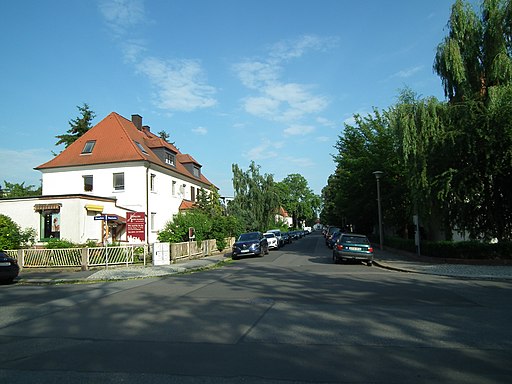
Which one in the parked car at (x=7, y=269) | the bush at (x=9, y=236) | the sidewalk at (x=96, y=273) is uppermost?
the bush at (x=9, y=236)

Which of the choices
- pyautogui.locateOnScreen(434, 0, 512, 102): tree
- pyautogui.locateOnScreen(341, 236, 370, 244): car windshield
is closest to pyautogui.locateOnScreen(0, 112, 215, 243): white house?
pyautogui.locateOnScreen(341, 236, 370, 244): car windshield

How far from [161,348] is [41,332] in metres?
2.97

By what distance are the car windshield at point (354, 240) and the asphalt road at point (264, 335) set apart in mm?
8392

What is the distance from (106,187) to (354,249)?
71.0ft

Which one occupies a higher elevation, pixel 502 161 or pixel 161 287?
pixel 502 161

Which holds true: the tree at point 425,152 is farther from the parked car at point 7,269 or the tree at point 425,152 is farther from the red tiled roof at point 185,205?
the red tiled roof at point 185,205

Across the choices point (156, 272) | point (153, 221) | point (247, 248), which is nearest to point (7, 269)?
point (156, 272)

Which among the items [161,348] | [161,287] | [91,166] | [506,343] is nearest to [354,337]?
A: [506,343]

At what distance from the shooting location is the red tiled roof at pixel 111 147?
110ft

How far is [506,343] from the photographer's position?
6211 mm

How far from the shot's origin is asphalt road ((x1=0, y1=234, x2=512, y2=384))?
5.08 m

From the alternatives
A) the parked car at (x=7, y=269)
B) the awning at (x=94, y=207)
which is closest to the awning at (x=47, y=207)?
the awning at (x=94, y=207)

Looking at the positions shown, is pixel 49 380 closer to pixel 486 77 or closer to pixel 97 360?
pixel 97 360

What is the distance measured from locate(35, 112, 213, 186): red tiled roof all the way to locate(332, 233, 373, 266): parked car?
59.2 ft
